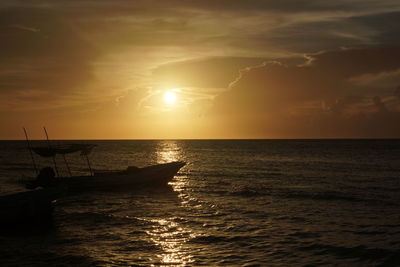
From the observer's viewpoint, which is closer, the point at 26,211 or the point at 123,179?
the point at 26,211

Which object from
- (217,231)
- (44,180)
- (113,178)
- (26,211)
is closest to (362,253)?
(217,231)

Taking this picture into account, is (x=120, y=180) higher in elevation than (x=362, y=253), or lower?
higher

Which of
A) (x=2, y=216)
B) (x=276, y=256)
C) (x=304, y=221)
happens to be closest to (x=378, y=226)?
(x=304, y=221)

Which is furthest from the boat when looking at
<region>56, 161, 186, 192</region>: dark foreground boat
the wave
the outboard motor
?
the wave

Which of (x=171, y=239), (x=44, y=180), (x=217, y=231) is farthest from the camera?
(x=44, y=180)

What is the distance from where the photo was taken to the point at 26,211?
21.3 metres

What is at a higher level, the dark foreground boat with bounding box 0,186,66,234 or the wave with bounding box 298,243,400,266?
the dark foreground boat with bounding box 0,186,66,234

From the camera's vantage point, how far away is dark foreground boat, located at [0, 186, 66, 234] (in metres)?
20.7

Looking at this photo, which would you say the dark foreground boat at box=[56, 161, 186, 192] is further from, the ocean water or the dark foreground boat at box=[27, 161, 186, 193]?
the ocean water

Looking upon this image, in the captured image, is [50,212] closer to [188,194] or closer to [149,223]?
[149,223]

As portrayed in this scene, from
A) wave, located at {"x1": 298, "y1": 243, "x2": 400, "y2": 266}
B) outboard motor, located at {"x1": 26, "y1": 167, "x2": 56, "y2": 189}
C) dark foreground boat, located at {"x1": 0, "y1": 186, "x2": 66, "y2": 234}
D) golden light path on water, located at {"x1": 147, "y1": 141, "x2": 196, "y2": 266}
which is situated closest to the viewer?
golden light path on water, located at {"x1": 147, "y1": 141, "x2": 196, "y2": 266}

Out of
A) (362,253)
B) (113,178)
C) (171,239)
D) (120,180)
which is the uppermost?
(113,178)

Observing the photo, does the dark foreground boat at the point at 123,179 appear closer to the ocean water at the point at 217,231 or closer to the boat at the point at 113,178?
the boat at the point at 113,178

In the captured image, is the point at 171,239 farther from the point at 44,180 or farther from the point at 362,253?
the point at 44,180
